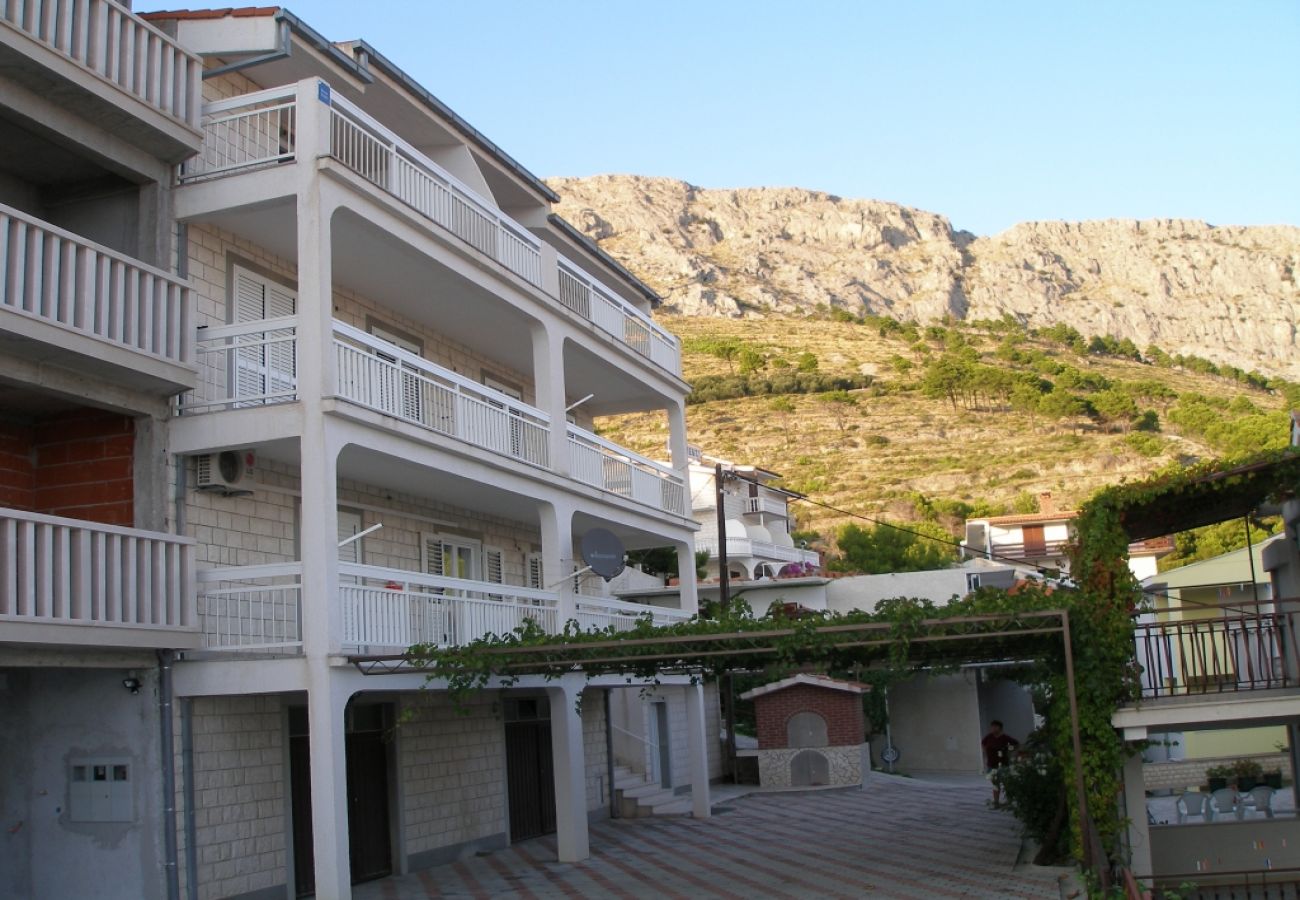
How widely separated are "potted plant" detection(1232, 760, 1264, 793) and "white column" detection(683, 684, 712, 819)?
32.1 feet

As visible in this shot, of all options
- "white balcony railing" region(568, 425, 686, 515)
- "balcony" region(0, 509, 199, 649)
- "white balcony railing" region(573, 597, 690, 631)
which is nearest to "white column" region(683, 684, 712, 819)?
"white balcony railing" region(573, 597, 690, 631)

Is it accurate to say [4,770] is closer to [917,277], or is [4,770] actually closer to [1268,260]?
[917,277]

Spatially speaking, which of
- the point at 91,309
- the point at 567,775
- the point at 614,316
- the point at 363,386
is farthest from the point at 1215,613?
the point at 91,309

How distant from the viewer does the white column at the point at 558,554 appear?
17.9 metres

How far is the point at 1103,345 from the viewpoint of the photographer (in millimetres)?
108000

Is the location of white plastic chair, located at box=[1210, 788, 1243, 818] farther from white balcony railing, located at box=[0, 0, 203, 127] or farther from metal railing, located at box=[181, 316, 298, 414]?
white balcony railing, located at box=[0, 0, 203, 127]

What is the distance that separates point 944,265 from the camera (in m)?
151

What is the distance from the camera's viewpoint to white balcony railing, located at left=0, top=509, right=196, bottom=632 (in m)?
10.9

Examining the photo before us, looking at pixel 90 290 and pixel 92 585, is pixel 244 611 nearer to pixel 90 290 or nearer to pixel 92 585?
pixel 92 585

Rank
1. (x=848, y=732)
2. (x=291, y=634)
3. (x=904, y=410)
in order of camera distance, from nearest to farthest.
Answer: (x=291, y=634), (x=848, y=732), (x=904, y=410)

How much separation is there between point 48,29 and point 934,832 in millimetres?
16236

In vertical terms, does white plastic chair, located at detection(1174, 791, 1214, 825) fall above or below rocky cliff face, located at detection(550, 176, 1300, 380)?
below

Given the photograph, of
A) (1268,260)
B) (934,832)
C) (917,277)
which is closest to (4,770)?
→ (934,832)

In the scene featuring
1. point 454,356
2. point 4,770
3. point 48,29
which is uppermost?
point 48,29
